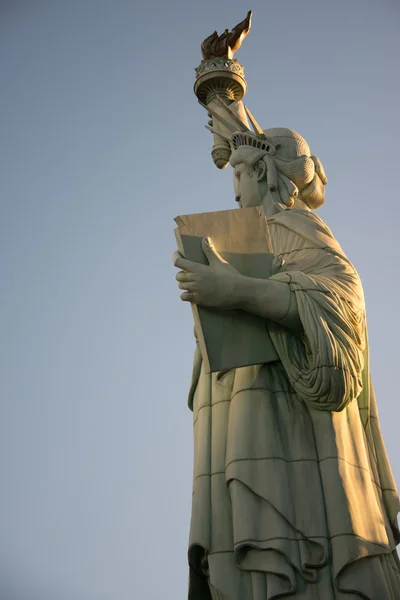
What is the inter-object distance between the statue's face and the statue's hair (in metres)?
0.06

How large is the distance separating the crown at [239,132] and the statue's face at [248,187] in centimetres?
27

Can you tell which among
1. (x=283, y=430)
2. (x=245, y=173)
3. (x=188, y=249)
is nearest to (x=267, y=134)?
(x=245, y=173)

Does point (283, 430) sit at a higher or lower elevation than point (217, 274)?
lower

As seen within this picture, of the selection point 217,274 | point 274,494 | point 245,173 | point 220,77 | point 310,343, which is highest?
point 220,77

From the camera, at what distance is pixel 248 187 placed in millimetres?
8977

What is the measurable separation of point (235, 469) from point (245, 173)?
128 inches

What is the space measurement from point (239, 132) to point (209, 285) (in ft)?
8.69

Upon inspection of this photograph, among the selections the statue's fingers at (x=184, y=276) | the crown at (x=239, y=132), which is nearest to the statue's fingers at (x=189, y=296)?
the statue's fingers at (x=184, y=276)

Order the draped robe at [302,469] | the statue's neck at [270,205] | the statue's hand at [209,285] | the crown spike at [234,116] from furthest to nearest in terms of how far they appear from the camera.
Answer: the crown spike at [234,116]
the statue's neck at [270,205]
the statue's hand at [209,285]
the draped robe at [302,469]

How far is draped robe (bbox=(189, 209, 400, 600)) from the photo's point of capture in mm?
6715

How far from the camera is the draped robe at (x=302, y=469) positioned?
671 cm

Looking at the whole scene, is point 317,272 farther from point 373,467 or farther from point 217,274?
point 373,467

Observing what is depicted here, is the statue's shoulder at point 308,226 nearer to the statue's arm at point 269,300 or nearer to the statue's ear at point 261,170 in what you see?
the statue's ear at point 261,170

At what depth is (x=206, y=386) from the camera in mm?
8133
